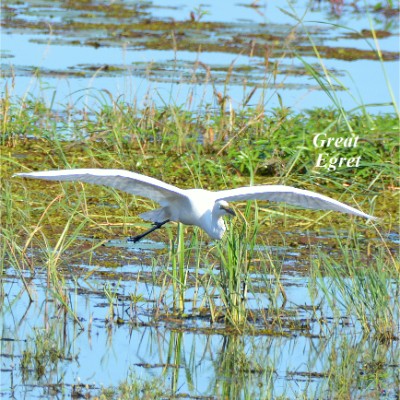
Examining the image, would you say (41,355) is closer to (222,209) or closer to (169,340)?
(169,340)

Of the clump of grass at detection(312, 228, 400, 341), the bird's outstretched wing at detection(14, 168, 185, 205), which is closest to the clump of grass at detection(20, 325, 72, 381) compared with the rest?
the bird's outstretched wing at detection(14, 168, 185, 205)

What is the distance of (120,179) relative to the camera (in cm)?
593

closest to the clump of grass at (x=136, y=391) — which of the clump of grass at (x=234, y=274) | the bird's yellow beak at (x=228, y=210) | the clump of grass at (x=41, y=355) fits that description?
the clump of grass at (x=41, y=355)

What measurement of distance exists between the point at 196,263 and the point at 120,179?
71cm

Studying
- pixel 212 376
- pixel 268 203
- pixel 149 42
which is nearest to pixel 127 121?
pixel 268 203

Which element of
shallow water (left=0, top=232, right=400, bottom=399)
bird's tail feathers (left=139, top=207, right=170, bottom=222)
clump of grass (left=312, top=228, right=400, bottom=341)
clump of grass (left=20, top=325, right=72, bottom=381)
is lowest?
shallow water (left=0, top=232, right=400, bottom=399)

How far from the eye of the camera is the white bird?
588 centimetres

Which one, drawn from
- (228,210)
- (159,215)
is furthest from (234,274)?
(159,215)

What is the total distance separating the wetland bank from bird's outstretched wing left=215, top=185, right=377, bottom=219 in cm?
16

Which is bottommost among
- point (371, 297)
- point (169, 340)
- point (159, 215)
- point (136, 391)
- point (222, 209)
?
point (169, 340)

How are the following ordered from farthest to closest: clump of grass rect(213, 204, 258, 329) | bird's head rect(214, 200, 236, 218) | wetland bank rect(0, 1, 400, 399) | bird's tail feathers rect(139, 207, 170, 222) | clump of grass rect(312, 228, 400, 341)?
bird's tail feathers rect(139, 207, 170, 222) < bird's head rect(214, 200, 236, 218) < clump of grass rect(213, 204, 258, 329) < clump of grass rect(312, 228, 400, 341) < wetland bank rect(0, 1, 400, 399)

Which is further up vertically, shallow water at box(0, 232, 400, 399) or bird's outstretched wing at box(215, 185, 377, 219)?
bird's outstretched wing at box(215, 185, 377, 219)

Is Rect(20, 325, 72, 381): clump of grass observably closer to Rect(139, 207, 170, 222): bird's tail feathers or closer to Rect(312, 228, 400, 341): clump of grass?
Rect(139, 207, 170, 222): bird's tail feathers

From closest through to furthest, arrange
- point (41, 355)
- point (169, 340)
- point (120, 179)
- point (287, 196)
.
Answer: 1. point (41, 355)
2. point (169, 340)
3. point (120, 179)
4. point (287, 196)
